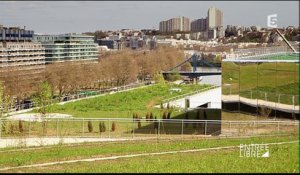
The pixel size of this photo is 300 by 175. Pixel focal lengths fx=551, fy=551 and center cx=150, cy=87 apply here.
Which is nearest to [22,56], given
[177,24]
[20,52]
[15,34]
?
[20,52]

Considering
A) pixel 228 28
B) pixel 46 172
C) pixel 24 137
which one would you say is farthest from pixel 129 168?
pixel 228 28

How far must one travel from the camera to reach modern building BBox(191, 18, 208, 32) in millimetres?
130925

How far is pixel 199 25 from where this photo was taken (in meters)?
141

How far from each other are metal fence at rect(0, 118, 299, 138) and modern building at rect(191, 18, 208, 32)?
349 feet

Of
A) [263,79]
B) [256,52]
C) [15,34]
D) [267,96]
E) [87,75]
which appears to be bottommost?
[87,75]

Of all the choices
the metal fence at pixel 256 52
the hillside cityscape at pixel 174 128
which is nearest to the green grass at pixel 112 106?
the hillside cityscape at pixel 174 128

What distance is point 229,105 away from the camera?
68.0 ft

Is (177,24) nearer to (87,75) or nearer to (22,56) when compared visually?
(22,56)

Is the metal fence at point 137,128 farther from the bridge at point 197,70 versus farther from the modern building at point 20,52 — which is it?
the bridge at point 197,70

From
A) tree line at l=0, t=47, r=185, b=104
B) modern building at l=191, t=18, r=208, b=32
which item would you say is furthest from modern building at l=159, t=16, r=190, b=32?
tree line at l=0, t=47, r=185, b=104

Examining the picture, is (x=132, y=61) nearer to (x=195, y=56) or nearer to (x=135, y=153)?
(x=195, y=56)

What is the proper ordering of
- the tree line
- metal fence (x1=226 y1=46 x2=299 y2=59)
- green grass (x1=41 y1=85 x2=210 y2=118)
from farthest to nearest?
1. the tree line
2. green grass (x1=41 y1=85 x2=210 y2=118)
3. metal fence (x1=226 y1=46 x2=299 y2=59)

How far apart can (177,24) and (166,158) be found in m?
150

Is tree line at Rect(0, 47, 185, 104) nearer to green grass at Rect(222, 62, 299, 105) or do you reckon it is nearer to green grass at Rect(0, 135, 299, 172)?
green grass at Rect(222, 62, 299, 105)
